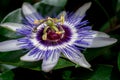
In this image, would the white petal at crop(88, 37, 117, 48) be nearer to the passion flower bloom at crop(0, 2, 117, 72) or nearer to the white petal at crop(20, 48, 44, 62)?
the passion flower bloom at crop(0, 2, 117, 72)

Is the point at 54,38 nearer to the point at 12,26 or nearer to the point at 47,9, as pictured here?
the point at 47,9

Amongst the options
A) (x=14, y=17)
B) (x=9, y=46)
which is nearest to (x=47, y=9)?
(x=14, y=17)

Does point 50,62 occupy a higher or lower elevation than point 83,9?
lower

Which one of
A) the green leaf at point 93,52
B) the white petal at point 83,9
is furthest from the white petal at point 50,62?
the white petal at point 83,9

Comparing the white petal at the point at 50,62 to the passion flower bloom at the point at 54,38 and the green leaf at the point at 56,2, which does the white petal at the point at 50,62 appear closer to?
the passion flower bloom at the point at 54,38

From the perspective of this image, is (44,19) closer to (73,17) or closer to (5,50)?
(73,17)

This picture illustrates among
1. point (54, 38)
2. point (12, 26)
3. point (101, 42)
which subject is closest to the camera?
point (101, 42)
